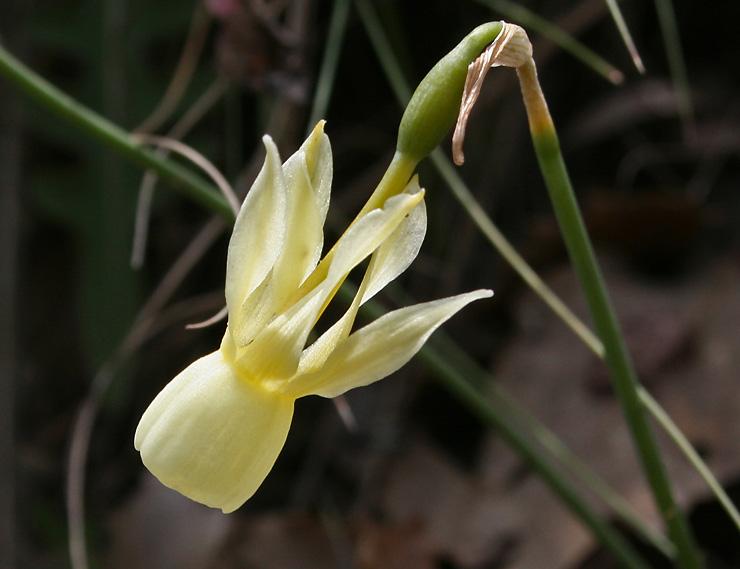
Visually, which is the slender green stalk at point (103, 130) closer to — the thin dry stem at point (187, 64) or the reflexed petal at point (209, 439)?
the reflexed petal at point (209, 439)

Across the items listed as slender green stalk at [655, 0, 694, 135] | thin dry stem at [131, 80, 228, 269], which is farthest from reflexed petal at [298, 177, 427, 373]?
slender green stalk at [655, 0, 694, 135]

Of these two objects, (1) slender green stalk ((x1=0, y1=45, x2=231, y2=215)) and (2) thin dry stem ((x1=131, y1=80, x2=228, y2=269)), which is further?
(2) thin dry stem ((x1=131, y1=80, x2=228, y2=269))

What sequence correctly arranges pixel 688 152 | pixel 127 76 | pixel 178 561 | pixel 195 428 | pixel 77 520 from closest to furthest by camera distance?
pixel 195 428, pixel 77 520, pixel 178 561, pixel 688 152, pixel 127 76

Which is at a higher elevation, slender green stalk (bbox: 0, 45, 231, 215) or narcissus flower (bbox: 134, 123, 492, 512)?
slender green stalk (bbox: 0, 45, 231, 215)

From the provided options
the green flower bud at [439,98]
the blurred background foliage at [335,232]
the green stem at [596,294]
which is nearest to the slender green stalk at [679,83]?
the blurred background foliage at [335,232]

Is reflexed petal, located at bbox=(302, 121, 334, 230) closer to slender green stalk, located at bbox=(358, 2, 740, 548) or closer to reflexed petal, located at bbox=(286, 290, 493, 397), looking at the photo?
reflexed petal, located at bbox=(286, 290, 493, 397)

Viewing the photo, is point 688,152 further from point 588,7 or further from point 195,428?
point 195,428

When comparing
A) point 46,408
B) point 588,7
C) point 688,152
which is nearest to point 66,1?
point 46,408
